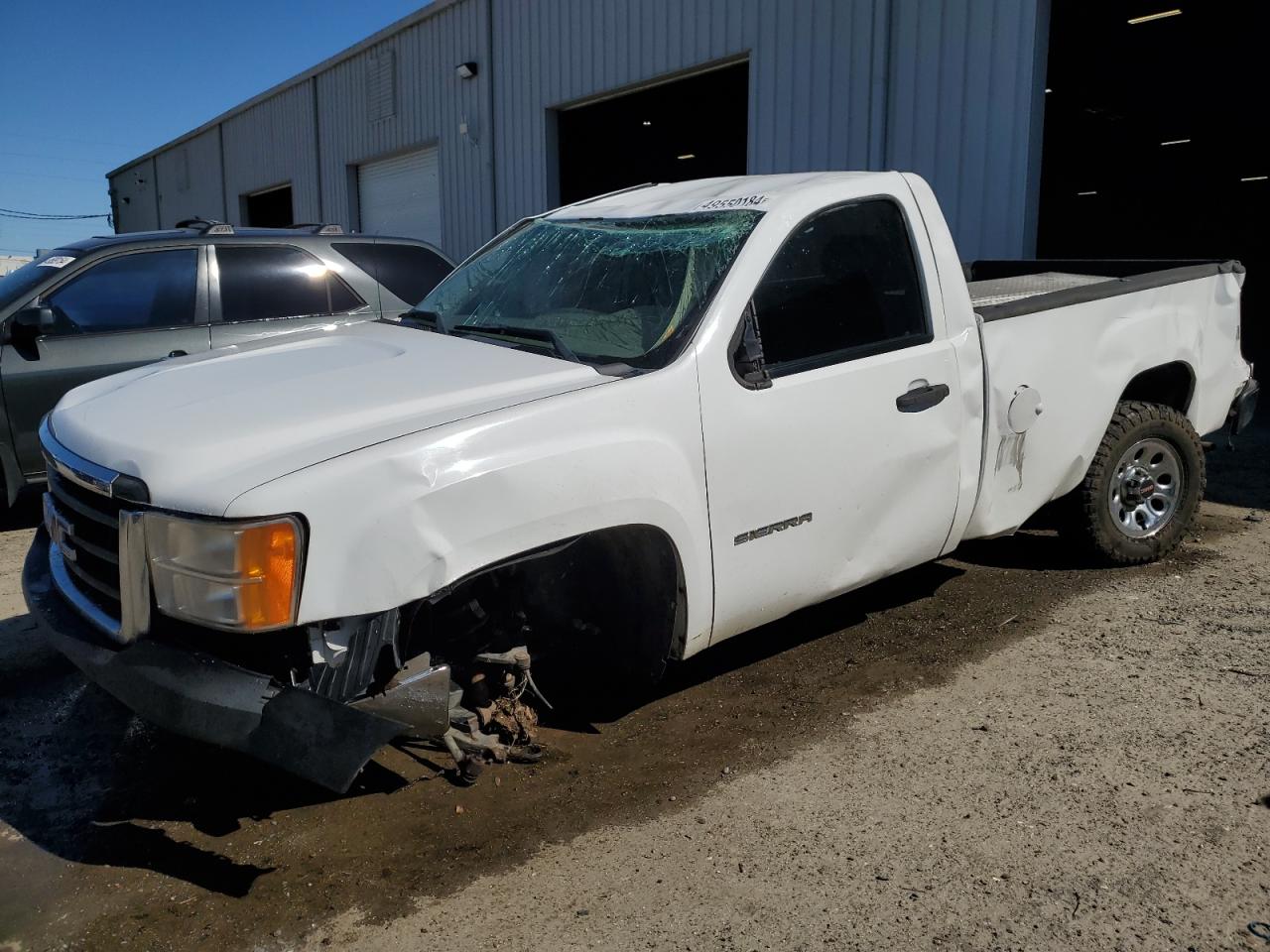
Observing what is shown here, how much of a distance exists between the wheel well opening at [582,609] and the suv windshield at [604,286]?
25.2 inches

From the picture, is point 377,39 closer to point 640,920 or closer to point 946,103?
point 946,103

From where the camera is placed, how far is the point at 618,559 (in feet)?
10.8

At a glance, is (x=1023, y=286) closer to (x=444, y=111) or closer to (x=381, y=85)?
(x=444, y=111)

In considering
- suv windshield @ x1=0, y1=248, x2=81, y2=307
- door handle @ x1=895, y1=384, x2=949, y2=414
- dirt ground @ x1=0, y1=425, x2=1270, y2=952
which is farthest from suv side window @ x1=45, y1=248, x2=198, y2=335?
door handle @ x1=895, y1=384, x2=949, y2=414

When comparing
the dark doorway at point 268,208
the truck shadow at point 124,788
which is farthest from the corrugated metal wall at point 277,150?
the truck shadow at point 124,788

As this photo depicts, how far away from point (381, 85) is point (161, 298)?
37.1 feet

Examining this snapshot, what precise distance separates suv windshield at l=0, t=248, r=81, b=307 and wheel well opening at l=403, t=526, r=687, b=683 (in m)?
4.74

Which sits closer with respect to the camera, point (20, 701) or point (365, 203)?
point (20, 701)

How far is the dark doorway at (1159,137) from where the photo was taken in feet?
41.7

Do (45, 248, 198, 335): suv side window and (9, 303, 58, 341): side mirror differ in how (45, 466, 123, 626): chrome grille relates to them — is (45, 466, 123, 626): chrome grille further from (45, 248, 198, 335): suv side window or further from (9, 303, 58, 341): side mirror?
(45, 248, 198, 335): suv side window

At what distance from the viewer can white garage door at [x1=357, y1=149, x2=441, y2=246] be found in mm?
15477

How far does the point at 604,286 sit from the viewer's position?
3.74m

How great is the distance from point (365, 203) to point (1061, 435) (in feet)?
51.6

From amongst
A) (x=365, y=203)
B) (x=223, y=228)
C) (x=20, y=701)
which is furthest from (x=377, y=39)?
(x=20, y=701)
